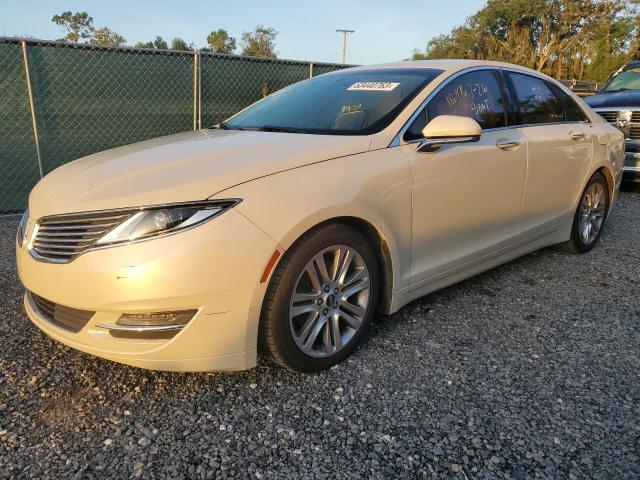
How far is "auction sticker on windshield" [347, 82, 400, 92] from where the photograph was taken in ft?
10.6

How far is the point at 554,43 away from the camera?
42.8 metres

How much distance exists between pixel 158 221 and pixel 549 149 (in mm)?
2996

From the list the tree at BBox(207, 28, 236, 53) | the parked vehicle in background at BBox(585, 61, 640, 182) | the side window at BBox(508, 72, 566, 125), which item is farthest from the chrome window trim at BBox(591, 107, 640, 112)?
the tree at BBox(207, 28, 236, 53)

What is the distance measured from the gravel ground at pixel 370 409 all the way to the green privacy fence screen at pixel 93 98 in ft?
11.0

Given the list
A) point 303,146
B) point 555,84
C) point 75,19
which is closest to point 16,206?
point 303,146

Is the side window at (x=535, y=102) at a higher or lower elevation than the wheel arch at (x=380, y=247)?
higher

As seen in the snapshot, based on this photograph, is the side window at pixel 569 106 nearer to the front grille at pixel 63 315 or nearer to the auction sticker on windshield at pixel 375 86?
the auction sticker on windshield at pixel 375 86

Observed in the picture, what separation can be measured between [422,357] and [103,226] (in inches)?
68.7

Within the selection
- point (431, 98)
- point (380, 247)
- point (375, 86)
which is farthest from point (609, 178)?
point (380, 247)

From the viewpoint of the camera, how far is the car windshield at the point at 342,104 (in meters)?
2.99

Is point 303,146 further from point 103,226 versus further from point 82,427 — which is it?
point 82,427

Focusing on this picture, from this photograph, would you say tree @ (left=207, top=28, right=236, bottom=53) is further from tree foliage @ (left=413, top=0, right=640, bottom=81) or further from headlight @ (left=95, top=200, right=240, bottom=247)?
headlight @ (left=95, top=200, right=240, bottom=247)

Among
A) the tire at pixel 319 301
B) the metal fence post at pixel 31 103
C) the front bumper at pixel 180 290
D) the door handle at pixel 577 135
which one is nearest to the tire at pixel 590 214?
the door handle at pixel 577 135

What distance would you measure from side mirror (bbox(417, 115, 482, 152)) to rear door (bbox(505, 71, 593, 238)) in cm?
104
